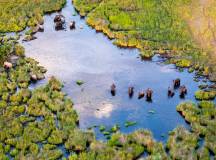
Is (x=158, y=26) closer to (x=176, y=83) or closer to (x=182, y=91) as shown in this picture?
(x=176, y=83)

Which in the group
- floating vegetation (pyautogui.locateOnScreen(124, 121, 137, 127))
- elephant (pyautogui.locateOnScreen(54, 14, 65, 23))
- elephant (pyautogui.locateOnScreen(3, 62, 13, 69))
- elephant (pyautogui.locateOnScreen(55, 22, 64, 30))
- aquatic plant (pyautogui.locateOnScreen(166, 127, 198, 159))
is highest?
elephant (pyautogui.locateOnScreen(54, 14, 65, 23))

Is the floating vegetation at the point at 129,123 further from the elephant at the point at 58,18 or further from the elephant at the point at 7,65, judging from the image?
the elephant at the point at 58,18

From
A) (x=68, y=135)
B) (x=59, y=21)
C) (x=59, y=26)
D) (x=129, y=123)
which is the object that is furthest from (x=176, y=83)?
(x=59, y=21)

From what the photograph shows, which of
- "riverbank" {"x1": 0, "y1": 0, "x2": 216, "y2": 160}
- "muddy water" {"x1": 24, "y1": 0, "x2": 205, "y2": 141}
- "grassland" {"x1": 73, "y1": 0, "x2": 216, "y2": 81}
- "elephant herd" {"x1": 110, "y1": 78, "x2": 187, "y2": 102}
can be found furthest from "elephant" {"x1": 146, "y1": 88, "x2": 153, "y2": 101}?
"grassland" {"x1": 73, "y1": 0, "x2": 216, "y2": 81}

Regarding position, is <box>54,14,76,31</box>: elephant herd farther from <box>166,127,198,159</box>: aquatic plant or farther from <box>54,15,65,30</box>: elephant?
<box>166,127,198,159</box>: aquatic plant

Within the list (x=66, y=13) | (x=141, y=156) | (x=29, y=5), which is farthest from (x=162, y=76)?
(x=29, y=5)

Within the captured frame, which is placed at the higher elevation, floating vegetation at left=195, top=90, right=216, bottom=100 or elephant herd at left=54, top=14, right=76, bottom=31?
elephant herd at left=54, top=14, right=76, bottom=31
